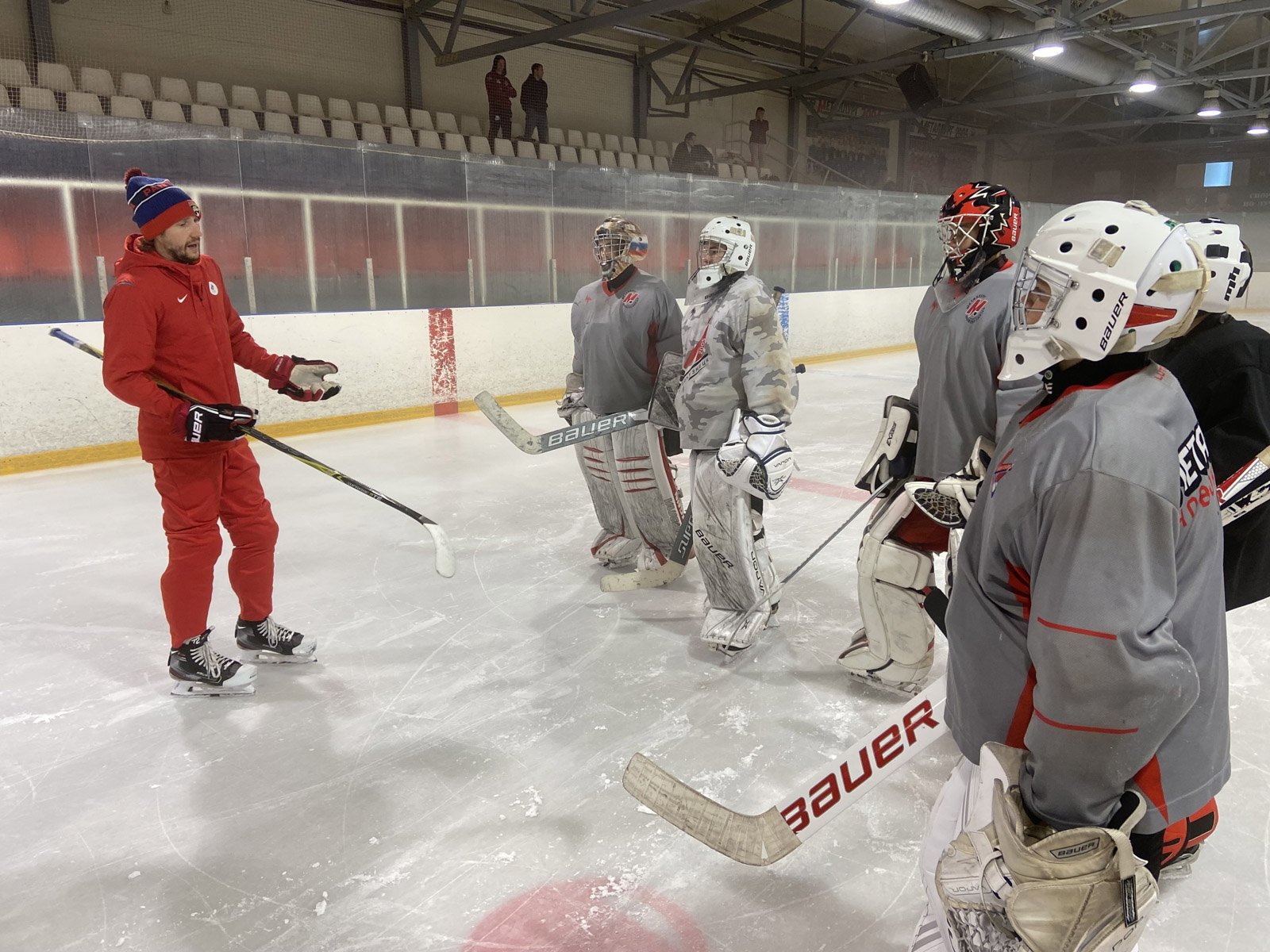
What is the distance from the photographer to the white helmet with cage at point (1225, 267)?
1.72 m

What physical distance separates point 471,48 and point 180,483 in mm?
9491

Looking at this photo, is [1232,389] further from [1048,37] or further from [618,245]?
[1048,37]

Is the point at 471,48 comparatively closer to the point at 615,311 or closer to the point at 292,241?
the point at 292,241

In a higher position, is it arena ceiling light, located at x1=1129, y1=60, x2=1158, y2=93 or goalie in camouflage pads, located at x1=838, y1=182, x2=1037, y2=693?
arena ceiling light, located at x1=1129, y1=60, x2=1158, y2=93

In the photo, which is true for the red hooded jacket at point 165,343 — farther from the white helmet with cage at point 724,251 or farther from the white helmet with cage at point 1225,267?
the white helmet with cage at point 1225,267

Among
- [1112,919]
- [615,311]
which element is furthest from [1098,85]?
[1112,919]

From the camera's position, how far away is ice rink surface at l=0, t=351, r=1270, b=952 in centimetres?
164

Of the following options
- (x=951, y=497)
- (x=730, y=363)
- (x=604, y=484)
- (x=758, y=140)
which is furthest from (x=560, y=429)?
(x=758, y=140)

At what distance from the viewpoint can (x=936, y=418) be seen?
2.23 m

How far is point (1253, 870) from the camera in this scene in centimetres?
176

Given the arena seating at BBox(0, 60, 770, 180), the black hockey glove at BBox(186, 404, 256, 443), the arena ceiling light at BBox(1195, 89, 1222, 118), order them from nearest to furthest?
the black hockey glove at BBox(186, 404, 256, 443), the arena seating at BBox(0, 60, 770, 180), the arena ceiling light at BBox(1195, 89, 1222, 118)

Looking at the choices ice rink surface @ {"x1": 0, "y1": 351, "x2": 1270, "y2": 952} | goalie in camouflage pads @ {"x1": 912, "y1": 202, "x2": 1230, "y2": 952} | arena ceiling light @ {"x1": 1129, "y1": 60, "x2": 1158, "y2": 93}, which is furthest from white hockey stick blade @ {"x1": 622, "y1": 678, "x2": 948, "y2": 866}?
arena ceiling light @ {"x1": 1129, "y1": 60, "x2": 1158, "y2": 93}

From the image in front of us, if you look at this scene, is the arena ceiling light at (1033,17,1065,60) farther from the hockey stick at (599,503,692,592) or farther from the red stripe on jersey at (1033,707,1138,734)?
the red stripe on jersey at (1033,707,1138,734)

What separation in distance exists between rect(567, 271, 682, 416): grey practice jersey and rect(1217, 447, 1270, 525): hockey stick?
2.03 metres
